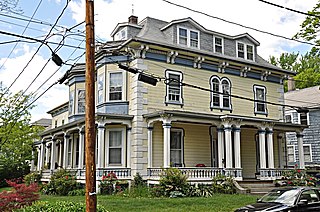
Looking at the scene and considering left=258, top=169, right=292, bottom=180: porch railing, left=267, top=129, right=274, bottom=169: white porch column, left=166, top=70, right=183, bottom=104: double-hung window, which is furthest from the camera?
left=267, top=129, right=274, bottom=169: white porch column

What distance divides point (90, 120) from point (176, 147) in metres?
13.5

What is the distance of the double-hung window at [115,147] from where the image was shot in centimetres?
1970

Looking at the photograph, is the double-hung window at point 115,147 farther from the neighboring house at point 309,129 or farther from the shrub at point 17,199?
the neighboring house at point 309,129

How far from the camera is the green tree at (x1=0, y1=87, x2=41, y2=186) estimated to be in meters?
30.1

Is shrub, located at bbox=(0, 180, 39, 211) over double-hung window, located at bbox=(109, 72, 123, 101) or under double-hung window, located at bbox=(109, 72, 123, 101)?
under

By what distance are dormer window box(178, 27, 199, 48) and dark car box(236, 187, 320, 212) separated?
42.3 ft

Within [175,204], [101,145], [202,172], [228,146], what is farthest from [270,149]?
[101,145]

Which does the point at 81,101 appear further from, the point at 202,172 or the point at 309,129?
the point at 309,129

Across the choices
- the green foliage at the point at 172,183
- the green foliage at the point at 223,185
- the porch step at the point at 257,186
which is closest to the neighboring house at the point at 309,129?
the porch step at the point at 257,186

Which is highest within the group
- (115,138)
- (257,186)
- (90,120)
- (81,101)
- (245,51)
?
(245,51)

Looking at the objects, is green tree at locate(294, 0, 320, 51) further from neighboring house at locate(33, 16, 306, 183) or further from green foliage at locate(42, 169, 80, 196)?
green foliage at locate(42, 169, 80, 196)

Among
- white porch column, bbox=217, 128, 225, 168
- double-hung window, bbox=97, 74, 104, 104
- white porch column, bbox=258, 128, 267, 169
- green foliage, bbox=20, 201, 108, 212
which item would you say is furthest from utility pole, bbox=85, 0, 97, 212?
white porch column, bbox=258, 128, 267, 169

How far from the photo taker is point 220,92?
22.7m

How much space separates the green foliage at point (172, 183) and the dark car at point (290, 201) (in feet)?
18.6
